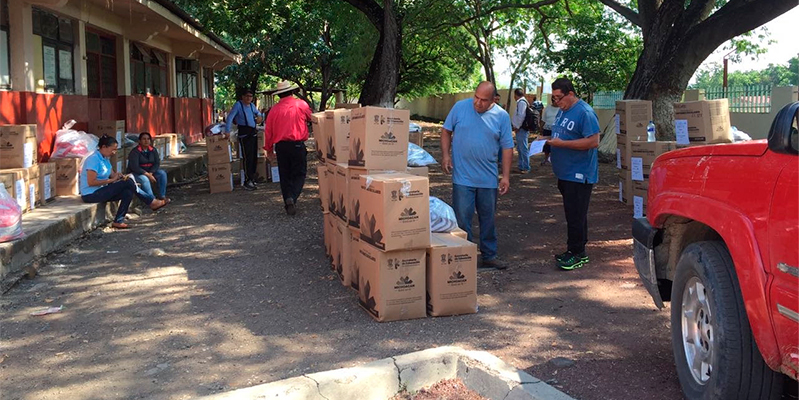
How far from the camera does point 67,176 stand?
1041 cm

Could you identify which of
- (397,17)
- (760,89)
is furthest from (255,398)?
(760,89)

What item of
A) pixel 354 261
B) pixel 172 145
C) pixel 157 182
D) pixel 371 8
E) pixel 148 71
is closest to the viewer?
pixel 354 261

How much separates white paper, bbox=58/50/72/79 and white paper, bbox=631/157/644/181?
357 inches

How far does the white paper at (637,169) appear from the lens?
30.2 feet

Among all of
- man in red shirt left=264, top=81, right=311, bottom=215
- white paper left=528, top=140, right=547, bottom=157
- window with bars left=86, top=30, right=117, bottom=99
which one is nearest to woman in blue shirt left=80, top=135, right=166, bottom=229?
man in red shirt left=264, top=81, right=311, bottom=215

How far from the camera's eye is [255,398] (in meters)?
4.03

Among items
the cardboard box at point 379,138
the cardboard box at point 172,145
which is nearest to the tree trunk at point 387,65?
the cardboard box at point 172,145

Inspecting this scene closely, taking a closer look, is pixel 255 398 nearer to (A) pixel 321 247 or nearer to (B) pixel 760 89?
(A) pixel 321 247

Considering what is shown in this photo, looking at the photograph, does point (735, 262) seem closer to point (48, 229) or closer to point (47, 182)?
point (48, 229)

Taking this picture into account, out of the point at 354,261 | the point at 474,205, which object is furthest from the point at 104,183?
the point at 474,205

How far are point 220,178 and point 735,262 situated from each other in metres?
10.4

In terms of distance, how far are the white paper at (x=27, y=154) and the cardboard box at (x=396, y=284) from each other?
17.6 feet

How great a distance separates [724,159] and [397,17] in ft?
36.2

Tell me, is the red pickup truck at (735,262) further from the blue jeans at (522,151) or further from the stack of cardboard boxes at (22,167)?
the blue jeans at (522,151)
